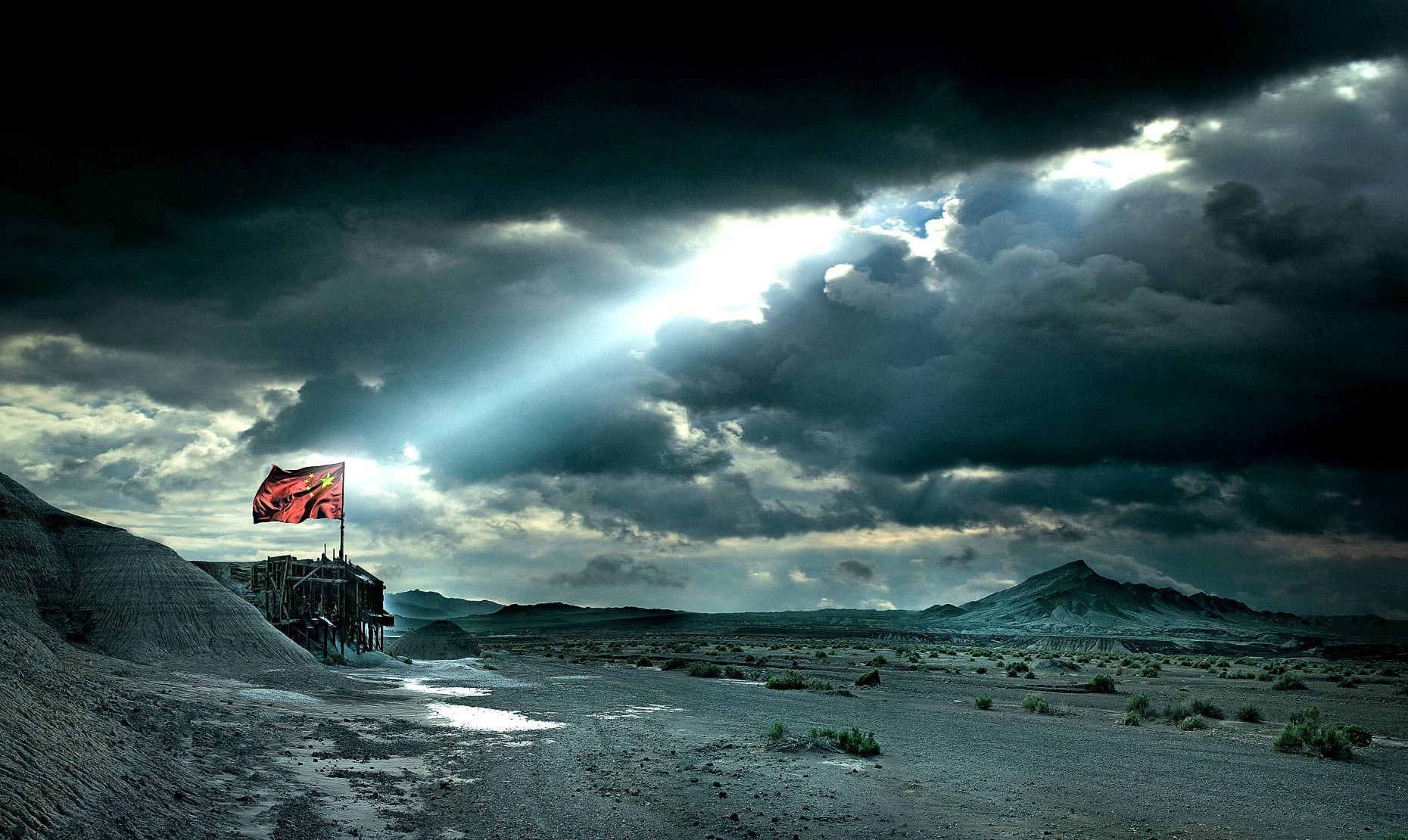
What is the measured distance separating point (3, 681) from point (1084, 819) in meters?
17.5

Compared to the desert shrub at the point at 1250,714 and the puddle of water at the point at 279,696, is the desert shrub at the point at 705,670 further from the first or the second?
the desert shrub at the point at 1250,714

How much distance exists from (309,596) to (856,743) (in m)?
42.5

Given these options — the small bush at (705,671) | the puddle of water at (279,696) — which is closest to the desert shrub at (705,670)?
the small bush at (705,671)

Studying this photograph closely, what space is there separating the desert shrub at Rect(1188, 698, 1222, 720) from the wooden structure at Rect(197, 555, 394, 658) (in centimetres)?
4330

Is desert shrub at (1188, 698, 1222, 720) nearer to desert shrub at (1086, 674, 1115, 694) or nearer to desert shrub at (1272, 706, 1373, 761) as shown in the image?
desert shrub at (1272, 706, 1373, 761)

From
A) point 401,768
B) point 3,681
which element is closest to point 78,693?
point 3,681

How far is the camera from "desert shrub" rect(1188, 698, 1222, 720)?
1175 inches

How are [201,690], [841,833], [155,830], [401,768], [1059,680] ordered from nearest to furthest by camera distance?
[155,830], [841,833], [401,768], [201,690], [1059,680]

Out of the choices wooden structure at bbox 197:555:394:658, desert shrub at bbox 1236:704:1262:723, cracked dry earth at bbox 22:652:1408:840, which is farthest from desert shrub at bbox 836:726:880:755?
wooden structure at bbox 197:555:394:658

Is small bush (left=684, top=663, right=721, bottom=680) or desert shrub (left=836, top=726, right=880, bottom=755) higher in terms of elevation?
desert shrub (left=836, top=726, right=880, bottom=755)

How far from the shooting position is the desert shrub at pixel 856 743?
64.7 feet

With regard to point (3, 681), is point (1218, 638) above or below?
below

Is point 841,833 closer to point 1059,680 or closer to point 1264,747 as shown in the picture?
point 1264,747

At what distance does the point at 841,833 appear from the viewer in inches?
501
